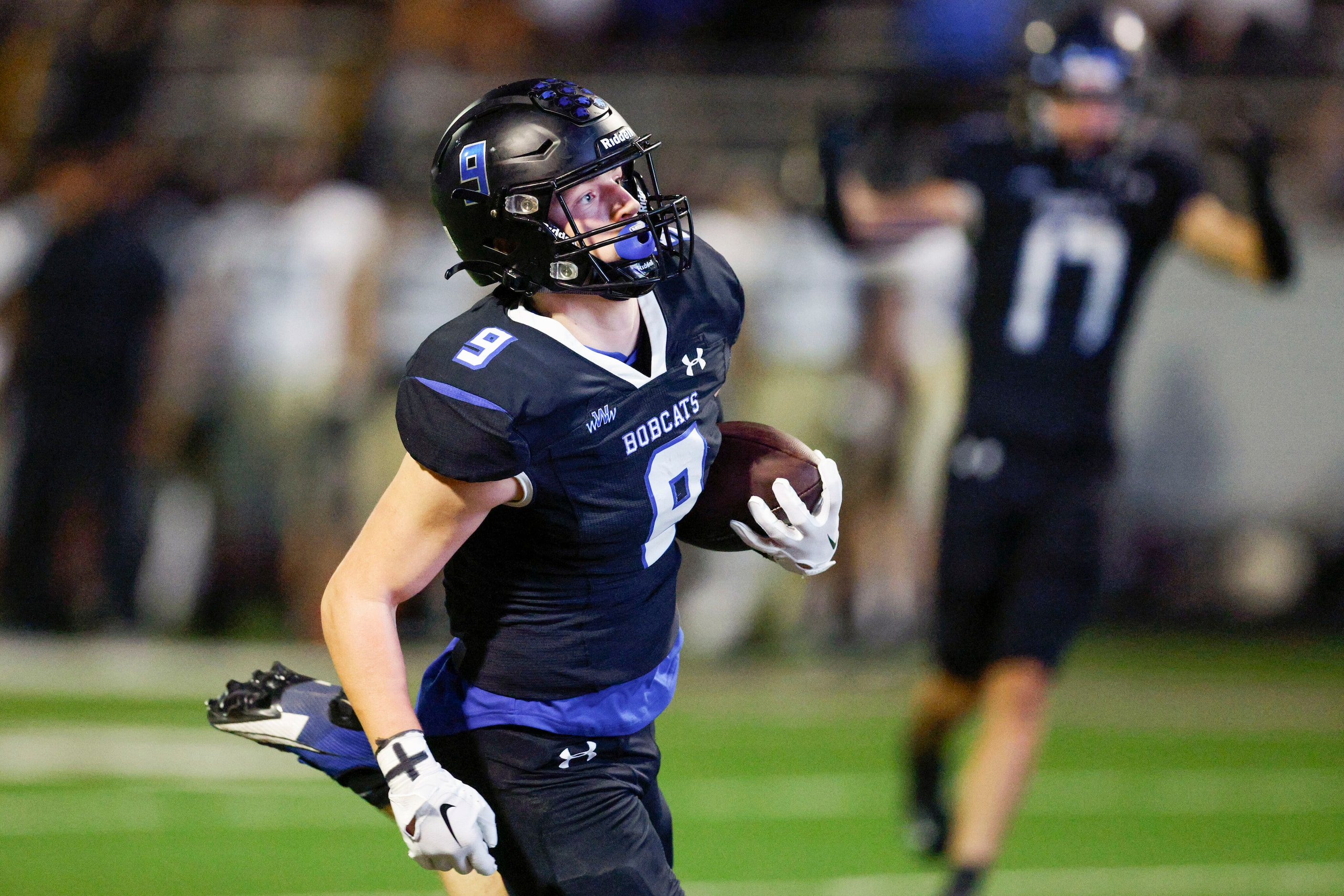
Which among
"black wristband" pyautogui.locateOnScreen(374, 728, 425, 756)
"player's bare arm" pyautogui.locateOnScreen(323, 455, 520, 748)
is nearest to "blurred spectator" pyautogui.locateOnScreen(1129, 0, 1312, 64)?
"player's bare arm" pyautogui.locateOnScreen(323, 455, 520, 748)

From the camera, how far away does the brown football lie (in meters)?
2.81

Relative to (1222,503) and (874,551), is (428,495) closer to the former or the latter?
(874,551)

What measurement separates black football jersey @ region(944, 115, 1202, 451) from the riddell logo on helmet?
2.00 meters

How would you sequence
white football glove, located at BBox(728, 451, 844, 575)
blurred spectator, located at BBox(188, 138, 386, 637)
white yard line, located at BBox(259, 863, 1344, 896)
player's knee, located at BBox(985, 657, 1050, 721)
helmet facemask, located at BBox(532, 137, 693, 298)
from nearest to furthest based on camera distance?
helmet facemask, located at BBox(532, 137, 693, 298)
white football glove, located at BBox(728, 451, 844, 575)
player's knee, located at BBox(985, 657, 1050, 721)
white yard line, located at BBox(259, 863, 1344, 896)
blurred spectator, located at BBox(188, 138, 386, 637)

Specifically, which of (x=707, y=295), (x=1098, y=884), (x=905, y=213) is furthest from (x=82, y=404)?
(x=707, y=295)

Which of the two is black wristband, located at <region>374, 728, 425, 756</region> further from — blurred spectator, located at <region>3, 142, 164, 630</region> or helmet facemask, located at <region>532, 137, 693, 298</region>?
blurred spectator, located at <region>3, 142, 164, 630</region>

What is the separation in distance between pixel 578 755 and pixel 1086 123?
2.40 m

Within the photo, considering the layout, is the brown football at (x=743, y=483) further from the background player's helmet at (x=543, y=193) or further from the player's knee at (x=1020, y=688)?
the player's knee at (x=1020, y=688)

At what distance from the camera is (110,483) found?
7766 millimetres

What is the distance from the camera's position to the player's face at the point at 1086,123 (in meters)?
4.30

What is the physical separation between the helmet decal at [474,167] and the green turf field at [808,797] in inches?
86.9

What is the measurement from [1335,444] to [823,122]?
13.3ft

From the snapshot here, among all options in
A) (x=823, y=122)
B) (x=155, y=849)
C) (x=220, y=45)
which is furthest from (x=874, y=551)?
(x=220, y=45)

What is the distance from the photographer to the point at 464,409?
7.79 ft
